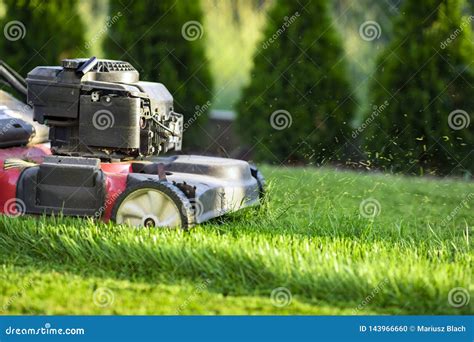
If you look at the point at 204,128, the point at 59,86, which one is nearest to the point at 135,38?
the point at 204,128

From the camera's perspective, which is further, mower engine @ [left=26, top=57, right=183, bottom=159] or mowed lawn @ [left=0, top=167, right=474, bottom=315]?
mower engine @ [left=26, top=57, right=183, bottom=159]

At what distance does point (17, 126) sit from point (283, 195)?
2510 mm

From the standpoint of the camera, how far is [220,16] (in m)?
15.5

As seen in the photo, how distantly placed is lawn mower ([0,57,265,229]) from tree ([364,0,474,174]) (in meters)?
3.42

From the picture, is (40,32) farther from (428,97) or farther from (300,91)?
(428,97)

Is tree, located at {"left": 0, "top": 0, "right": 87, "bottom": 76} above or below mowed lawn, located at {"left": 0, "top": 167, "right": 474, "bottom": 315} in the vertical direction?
above

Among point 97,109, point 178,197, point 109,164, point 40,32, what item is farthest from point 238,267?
point 40,32

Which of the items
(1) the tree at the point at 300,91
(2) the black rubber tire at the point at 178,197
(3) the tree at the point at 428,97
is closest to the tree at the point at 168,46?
(1) the tree at the point at 300,91

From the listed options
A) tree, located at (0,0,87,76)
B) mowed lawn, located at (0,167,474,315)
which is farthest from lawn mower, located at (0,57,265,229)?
tree, located at (0,0,87,76)

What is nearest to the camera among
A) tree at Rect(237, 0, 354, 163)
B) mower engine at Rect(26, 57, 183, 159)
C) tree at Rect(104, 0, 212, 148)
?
mower engine at Rect(26, 57, 183, 159)

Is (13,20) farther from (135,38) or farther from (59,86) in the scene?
(59,86)

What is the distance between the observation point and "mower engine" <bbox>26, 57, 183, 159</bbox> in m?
6.50

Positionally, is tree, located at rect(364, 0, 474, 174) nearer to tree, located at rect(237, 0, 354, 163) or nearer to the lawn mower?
tree, located at rect(237, 0, 354, 163)

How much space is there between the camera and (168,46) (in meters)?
10.8
